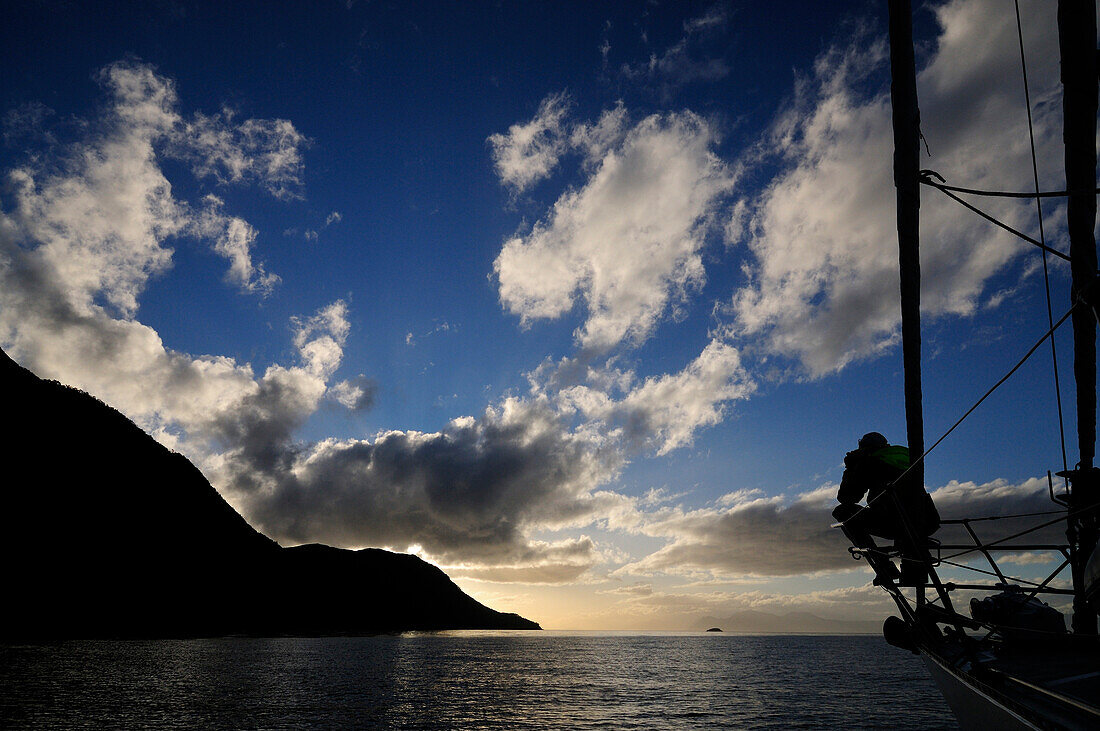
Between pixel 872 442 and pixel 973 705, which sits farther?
pixel 872 442

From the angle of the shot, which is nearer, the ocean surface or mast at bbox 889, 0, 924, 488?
mast at bbox 889, 0, 924, 488

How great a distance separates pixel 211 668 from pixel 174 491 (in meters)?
145

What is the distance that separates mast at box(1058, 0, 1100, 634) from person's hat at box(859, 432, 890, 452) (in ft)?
9.04

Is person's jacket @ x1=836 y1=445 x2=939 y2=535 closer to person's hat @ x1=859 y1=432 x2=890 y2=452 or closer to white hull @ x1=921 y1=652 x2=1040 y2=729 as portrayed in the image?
person's hat @ x1=859 y1=432 x2=890 y2=452

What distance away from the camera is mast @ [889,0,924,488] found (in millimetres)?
10594

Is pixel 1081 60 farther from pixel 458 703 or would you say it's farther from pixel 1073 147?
pixel 458 703

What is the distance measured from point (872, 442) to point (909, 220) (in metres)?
4.25

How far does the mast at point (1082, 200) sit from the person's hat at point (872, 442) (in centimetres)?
276

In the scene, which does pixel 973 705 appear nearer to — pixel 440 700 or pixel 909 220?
pixel 909 220

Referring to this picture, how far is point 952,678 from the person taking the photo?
862 cm

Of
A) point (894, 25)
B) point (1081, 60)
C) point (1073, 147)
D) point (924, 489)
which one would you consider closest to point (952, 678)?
point (924, 489)

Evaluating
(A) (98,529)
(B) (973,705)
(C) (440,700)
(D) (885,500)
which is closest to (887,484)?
(D) (885,500)

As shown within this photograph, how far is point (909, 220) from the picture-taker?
10.8m

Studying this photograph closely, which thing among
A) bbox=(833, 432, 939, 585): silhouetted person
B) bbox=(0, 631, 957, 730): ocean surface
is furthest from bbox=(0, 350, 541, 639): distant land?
bbox=(833, 432, 939, 585): silhouetted person
